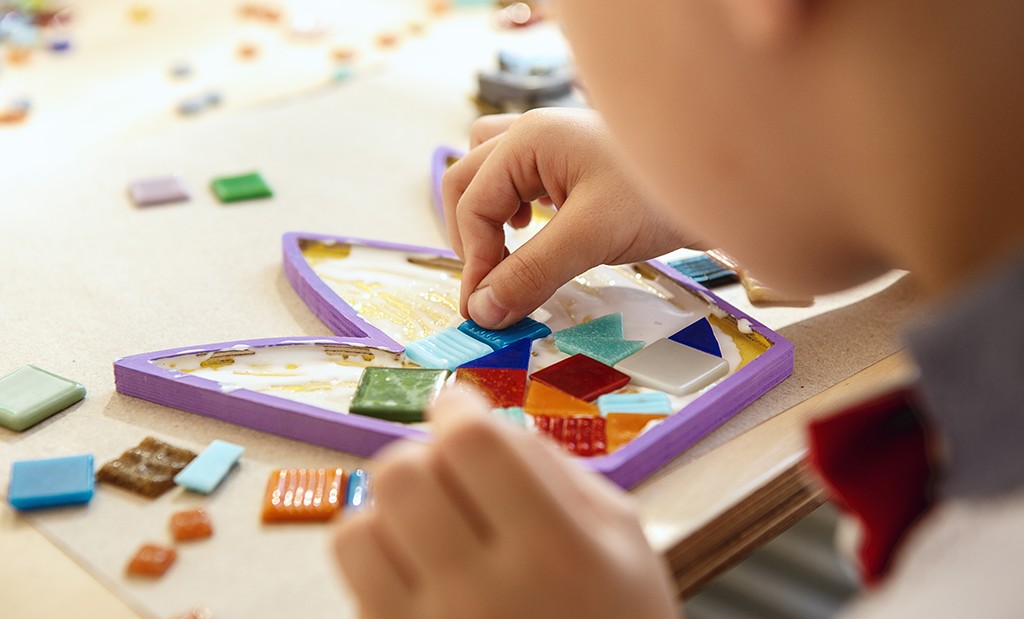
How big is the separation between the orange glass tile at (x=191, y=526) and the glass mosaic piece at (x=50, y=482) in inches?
2.0

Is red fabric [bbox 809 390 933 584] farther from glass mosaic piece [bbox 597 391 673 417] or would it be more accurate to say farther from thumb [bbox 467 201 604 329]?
thumb [bbox 467 201 604 329]

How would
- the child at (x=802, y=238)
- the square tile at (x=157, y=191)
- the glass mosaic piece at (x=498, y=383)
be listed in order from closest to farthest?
the child at (x=802, y=238)
the glass mosaic piece at (x=498, y=383)
the square tile at (x=157, y=191)

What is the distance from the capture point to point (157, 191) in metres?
0.79

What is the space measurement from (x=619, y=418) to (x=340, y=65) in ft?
2.77

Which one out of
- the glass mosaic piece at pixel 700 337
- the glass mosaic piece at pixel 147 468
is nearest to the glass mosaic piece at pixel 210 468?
the glass mosaic piece at pixel 147 468

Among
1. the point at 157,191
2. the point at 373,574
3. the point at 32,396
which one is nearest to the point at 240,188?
the point at 157,191

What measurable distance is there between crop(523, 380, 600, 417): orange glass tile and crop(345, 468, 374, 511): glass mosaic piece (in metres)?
0.09

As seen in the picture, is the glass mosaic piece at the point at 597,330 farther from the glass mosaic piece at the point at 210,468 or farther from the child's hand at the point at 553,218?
the glass mosaic piece at the point at 210,468

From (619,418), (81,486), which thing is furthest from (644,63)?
(81,486)

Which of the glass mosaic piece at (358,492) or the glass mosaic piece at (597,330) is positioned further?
the glass mosaic piece at (597,330)

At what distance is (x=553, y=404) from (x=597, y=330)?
84 mm

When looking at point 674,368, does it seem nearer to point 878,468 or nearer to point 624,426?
point 624,426

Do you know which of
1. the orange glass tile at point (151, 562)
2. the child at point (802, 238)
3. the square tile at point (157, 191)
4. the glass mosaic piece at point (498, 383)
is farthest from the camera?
the square tile at point (157, 191)

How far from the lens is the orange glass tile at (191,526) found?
0.45m
